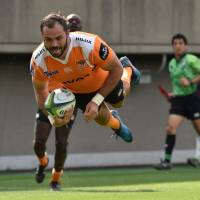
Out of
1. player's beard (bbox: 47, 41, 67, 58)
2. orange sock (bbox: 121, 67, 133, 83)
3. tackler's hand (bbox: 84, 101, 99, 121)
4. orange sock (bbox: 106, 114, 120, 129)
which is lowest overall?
orange sock (bbox: 106, 114, 120, 129)

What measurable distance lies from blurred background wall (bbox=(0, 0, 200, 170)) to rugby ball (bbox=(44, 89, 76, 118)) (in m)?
8.71

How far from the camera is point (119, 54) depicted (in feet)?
61.7

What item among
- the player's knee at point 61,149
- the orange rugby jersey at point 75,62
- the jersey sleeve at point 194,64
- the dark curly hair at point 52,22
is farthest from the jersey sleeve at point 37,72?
the jersey sleeve at point 194,64

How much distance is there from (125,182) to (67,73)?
3.85 metres

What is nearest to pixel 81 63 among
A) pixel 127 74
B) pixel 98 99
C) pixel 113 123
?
pixel 98 99

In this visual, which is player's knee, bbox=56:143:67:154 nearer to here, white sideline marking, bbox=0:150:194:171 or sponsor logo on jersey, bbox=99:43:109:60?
sponsor logo on jersey, bbox=99:43:109:60

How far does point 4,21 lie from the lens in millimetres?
17703

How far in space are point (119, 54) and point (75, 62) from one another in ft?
31.4

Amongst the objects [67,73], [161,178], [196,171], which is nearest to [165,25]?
[196,171]

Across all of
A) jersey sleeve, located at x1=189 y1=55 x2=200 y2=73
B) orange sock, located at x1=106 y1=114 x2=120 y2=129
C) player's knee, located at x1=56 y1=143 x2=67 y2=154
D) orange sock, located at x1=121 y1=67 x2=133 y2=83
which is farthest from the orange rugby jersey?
jersey sleeve, located at x1=189 y1=55 x2=200 y2=73

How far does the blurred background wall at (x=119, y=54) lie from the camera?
1795cm

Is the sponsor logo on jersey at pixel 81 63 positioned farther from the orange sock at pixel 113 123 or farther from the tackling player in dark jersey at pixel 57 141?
the tackling player in dark jersey at pixel 57 141

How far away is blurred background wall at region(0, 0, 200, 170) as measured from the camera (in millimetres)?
17953

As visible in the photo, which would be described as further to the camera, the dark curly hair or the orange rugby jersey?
the orange rugby jersey
